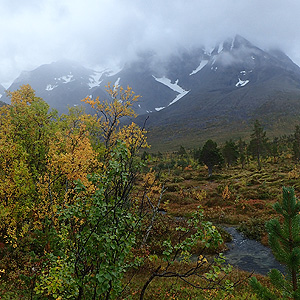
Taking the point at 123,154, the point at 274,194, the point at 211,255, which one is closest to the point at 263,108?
the point at 274,194

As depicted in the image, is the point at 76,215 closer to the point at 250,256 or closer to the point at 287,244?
the point at 287,244

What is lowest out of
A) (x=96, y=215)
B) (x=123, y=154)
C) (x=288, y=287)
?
(x=288, y=287)

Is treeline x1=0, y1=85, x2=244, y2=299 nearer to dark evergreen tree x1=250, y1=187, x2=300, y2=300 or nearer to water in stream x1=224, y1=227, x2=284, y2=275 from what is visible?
dark evergreen tree x1=250, y1=187, x2=300, y2=300

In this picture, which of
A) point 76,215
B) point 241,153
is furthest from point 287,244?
point 241,153

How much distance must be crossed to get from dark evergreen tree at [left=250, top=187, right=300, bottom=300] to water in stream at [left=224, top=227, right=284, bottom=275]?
9.97 metres

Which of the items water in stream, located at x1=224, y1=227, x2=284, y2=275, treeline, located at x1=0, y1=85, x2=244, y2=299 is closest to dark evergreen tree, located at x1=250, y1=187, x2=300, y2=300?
treeline, located at x1=0, y1=85, x2=244, y2=299

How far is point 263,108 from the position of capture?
176375 mm

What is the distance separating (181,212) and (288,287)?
2376cm

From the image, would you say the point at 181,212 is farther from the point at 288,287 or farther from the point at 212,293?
the point at 288,287

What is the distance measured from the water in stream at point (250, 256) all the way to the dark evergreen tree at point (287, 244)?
9965mm

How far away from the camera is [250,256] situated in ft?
51.3

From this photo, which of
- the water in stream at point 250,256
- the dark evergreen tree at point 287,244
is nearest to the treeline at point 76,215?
the dark evergreen tree at point 287,244

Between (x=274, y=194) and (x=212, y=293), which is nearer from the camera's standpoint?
(x=212, y=293)

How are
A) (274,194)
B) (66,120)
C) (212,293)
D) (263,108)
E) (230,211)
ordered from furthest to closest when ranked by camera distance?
(263,108)
(274,194)
(230,211)
(66,120)
(212,293)
